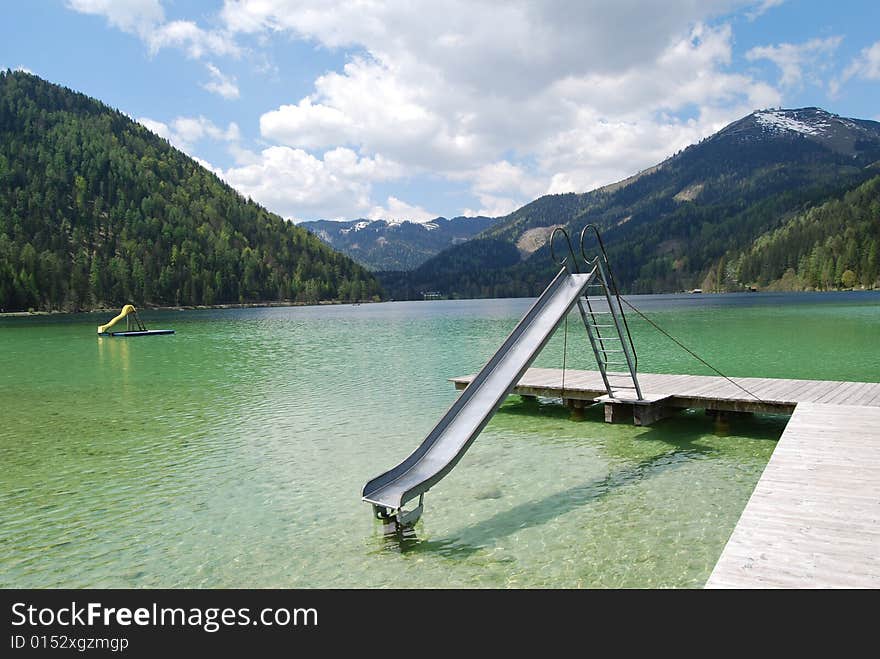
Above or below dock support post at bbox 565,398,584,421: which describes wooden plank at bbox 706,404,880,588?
above

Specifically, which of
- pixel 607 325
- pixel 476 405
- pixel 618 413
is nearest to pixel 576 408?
pixel 618 413

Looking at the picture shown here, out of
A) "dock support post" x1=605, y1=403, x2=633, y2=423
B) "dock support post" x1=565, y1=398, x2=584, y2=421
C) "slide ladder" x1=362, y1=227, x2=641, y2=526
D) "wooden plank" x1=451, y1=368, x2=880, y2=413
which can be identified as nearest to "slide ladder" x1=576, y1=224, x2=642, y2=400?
"slide ladder" x1=362, y1=227, x2=641, y2=526

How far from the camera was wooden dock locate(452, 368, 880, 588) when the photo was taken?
6.27m

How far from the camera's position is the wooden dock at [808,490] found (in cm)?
627

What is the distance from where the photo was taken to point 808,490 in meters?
8.72

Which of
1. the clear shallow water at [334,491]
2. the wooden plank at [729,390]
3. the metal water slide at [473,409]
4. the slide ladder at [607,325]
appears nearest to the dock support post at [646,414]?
the clear shallow water at [334,491]

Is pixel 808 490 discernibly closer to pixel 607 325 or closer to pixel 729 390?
pixel 607 325

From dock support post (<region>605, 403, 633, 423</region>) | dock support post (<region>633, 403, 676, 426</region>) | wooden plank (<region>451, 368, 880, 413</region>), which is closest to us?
wooden plank (<region>451, 368, 880, 413</region>)

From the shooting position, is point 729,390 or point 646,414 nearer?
point 646,414

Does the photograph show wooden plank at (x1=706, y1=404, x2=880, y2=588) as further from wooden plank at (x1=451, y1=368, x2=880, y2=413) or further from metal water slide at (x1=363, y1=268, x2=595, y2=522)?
metal water slide at (x1=363, y1=268, x2=595, y2=522)
